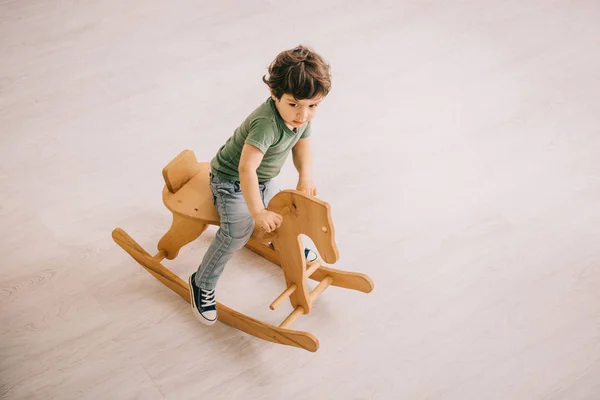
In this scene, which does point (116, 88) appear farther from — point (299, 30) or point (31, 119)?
point (299, 30)

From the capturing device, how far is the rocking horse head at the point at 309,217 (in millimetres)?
1121

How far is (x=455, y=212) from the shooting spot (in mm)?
1697

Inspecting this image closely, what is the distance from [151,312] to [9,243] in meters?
0.46

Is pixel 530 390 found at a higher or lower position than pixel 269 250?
lower

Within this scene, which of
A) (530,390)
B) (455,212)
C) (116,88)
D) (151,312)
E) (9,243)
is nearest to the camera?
(530,390)

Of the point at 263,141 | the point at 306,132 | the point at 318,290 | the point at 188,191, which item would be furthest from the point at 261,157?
the point at 318,290

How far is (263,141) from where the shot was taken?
117 centimetres

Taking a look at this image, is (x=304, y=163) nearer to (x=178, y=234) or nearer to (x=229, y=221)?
(x=229, y=221)

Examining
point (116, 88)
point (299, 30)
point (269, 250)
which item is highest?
point (299, 30)

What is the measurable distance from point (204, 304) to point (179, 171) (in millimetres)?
306

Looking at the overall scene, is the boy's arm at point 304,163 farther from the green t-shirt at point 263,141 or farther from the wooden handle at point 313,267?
the wooden handle at point 313,267

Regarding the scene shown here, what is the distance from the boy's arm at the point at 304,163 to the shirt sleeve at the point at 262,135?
15 cm

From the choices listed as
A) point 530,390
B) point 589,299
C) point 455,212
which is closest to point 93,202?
point 455,212

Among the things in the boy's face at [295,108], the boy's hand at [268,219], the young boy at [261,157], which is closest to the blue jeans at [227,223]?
the young boy at [261,157]
